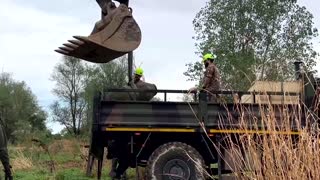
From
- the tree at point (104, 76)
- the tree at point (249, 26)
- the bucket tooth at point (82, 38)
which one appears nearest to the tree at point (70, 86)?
the tree at point (104, 76)

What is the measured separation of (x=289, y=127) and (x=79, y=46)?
4.79 m

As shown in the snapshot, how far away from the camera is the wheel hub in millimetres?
9266

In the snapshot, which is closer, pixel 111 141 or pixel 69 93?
pixel 111 141

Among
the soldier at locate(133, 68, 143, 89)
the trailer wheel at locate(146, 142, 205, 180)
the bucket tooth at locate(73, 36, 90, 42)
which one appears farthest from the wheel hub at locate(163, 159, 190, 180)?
the soldier at locate(133, 68, 143, 89)

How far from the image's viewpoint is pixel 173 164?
30.5 feet

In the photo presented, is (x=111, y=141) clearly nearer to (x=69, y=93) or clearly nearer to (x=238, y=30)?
(x=238, y=30)

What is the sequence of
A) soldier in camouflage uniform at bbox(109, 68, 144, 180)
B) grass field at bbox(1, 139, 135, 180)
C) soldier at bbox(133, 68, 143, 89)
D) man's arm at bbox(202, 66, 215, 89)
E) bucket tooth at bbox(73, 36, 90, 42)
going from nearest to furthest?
bucket tooth at bbox(73, 36, 90, 42)
soldier in camouflage uniform at bbox(109, 68, 144, 180)
man's arm at bbox(202, 66, 215, 89)
soldier at bbox(133, 68, 143, 89)
grass field at bbox(1, 139, 135, 180)

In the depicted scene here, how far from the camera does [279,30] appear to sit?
36.9 metres

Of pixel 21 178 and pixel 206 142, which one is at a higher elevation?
pixel 206 142

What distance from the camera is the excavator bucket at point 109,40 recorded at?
8898 millimetres

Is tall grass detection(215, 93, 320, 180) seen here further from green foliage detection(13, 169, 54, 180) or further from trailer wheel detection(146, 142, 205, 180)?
green foliage detection(13, 169, 54, 180)

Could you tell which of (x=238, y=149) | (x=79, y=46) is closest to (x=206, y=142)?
(x=79, y=46)

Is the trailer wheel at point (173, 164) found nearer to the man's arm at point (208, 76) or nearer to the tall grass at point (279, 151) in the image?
the man's arm at point (208, 76)

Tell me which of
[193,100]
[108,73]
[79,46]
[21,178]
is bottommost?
[21,178]
